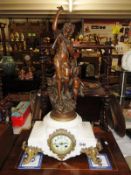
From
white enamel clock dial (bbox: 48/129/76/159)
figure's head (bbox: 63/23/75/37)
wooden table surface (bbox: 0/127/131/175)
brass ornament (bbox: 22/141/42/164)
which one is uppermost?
figure's head (bbox: 63/23/75/37)

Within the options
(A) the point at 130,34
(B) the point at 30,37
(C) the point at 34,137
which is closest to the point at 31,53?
(B) the point at 30,37

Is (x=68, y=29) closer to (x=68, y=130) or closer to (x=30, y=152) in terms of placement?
(x=68, y=130)

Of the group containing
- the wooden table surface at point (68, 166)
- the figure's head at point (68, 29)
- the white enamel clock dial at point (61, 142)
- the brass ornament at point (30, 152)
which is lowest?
the wooden table surface at point (68, 166)

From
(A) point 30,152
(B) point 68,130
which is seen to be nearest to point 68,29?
(B) point 68,130

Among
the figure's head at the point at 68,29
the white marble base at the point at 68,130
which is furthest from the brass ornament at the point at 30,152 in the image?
the figure's head at the point at 68,29

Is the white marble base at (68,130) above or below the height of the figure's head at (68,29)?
below

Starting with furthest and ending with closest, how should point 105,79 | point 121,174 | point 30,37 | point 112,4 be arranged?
1. point 30,37
2. point 112,4
3. point 105,79
4. point 121,174

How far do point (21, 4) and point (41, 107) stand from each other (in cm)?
185

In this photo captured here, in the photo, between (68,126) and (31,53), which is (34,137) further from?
(31,53)

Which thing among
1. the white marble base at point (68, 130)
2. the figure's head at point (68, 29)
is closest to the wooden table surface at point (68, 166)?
the white marble base at point (68, 130)

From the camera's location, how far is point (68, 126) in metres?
0.80

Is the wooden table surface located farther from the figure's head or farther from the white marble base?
the figure's head

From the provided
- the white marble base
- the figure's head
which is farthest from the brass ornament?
the figure's head

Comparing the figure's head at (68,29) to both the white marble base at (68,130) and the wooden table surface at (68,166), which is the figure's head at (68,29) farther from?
the wooden table surface at (68,166)
